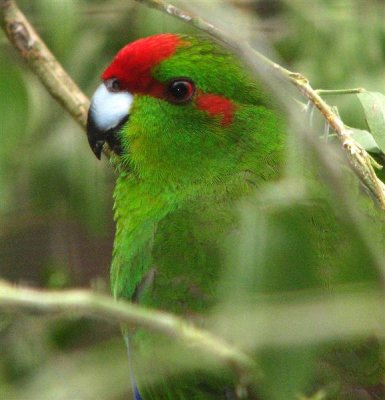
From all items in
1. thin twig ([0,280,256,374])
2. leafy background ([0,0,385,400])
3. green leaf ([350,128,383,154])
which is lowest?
leafy background ([0,0,385,400])

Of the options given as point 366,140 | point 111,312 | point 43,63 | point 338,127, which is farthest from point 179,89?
point 111,312

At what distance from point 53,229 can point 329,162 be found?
1.81 metres

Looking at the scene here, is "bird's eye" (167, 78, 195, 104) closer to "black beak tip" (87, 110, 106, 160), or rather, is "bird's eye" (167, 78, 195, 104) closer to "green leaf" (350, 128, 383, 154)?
"black beak tip" (87, 110, 106, 160)

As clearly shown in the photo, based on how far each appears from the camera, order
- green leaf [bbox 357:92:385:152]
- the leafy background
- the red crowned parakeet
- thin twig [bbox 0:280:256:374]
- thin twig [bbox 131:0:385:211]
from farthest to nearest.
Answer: the red crowned parakeet, the leafy background, green leaf [bbox 357:92:385:152], thin twig [bbox 131:0:385:211], thin twig [bbox 0:280:256:374]

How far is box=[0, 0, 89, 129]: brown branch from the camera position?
135 centimetres

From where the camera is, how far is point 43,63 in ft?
4.52

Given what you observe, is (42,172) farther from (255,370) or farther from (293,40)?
(255,370)

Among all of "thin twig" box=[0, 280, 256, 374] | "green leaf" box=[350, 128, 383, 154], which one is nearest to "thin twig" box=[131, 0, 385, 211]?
"green leaf" box=[350, 128, 383, 154]

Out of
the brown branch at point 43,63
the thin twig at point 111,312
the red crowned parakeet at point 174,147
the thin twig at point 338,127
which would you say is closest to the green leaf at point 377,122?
the thin twig at point 338,127

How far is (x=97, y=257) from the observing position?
100 inches

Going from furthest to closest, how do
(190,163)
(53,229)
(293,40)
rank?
(53,229) < (293,40) < (190,163)

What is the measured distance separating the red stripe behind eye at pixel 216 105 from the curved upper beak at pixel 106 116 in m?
0.11

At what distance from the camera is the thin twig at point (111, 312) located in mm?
476

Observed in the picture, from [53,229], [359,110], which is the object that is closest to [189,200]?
[359,110]
